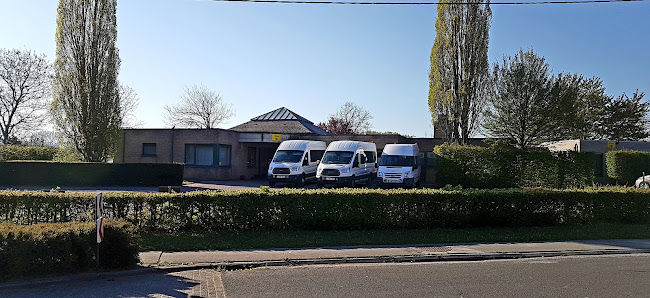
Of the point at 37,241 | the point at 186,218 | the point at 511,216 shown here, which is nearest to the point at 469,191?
the point at 511,216

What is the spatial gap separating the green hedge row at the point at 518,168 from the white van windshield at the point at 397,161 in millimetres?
2262

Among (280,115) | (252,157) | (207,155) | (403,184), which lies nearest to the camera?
(403,184)

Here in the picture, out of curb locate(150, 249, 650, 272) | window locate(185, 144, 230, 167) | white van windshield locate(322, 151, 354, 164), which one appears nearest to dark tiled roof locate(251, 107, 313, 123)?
window locate(185, 144, 230, 167)

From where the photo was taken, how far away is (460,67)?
29719 mm

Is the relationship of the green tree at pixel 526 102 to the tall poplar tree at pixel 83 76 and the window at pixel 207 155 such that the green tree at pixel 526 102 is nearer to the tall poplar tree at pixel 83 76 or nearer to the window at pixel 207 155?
the window at pixel 207 155

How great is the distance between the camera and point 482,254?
10.1 m

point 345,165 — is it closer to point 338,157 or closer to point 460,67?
point 338,157

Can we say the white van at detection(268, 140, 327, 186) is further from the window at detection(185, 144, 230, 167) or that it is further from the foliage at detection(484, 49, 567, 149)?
the foliage at detection(484, 49, 567, 149)

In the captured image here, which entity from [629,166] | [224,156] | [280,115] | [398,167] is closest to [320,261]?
[398,167]

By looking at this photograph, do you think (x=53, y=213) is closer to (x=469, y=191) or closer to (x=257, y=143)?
(x=469, y=191)

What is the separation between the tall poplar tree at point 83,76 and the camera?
95.8 feet

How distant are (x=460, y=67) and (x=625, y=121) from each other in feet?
93.0

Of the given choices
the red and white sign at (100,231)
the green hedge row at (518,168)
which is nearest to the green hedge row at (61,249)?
the red and white sign at (100,231)

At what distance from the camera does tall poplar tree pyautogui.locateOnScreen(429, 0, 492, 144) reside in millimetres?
29344
